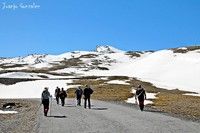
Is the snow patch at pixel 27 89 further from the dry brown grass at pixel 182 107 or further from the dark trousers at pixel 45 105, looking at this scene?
the dark trousers at pixel 45 105

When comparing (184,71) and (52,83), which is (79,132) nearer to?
(52,83)

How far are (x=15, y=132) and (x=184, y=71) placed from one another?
143 m

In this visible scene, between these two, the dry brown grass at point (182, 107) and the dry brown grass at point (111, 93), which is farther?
the dry brown grass at point (111, 93)

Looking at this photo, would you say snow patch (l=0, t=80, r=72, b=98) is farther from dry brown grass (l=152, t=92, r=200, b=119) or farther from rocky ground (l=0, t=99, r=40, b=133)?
A: dry brown grass (l=152, t=92, r=200, b=119)

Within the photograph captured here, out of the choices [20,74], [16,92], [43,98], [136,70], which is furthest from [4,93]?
[136,70]

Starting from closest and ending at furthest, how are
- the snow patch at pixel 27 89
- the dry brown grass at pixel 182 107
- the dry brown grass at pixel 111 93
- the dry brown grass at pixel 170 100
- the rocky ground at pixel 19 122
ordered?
the rocky ground at pixel 19 122, the dry brown grass at pixel 182 107, the dry brown grass at pixel 170 100, the dry brown grass at pixel 111 93, the snow patch at pixel 27 89

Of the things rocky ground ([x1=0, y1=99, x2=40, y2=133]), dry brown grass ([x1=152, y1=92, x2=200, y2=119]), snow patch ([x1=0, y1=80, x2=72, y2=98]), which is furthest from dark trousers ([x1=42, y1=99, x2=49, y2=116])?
snow patch ([x1=0, y1=80, x2=72, y2=98])

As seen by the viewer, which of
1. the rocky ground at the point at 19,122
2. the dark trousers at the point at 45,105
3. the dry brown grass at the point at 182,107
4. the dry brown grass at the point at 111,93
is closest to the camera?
the rocky ground at the point at 19,122

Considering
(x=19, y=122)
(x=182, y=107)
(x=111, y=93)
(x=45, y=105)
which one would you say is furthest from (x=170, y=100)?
(x=19, y=122)

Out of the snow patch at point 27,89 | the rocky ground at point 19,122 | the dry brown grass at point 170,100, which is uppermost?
the snow patch at point 27,89

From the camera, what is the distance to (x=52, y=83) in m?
119

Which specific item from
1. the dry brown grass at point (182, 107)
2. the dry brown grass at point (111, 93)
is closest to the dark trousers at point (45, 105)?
the dry brown grass at point (182, 107)

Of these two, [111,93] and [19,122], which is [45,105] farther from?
[111,93]

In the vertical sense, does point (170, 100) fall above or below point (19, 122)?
above
